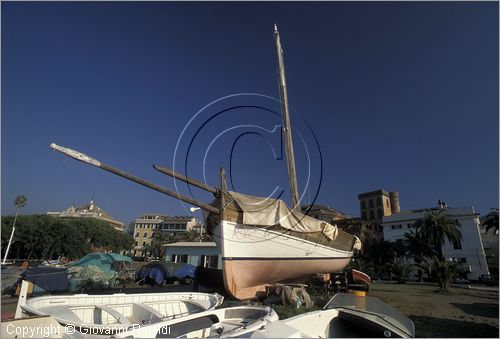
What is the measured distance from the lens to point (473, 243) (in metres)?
44.0

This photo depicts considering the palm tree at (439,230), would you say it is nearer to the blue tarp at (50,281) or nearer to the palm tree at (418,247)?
the palm tree at (418,247)

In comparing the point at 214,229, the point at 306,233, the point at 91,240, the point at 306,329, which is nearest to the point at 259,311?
the point at 306,329

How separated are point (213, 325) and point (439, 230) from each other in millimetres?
45603

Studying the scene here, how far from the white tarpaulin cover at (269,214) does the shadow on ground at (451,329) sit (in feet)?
24.4

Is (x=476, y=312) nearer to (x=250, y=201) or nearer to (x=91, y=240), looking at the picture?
(x=250, y=201)

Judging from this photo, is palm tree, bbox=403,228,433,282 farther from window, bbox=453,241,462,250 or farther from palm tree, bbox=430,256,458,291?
palm tree, bbox=430,256,458,291

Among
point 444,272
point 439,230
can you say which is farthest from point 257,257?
point 439,230

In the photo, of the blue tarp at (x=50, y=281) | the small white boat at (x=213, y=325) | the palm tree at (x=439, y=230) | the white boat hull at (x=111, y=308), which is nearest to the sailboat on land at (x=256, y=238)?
the white boat hull at (x=111, y=308)

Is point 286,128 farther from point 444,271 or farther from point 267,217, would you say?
point 444,271

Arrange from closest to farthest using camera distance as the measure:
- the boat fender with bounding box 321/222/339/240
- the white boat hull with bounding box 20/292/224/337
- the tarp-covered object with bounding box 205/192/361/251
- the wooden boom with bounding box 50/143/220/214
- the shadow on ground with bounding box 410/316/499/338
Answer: the white boat hull with bounding box 20/292/224/337
the shadow on ground with bounding box 410/316/499/338
the wooden boom with bounding box 50/143/220/214
the tarp-covered object with bounding box 205/192/361/251
the boat fender with bounding box 321/222/339/240

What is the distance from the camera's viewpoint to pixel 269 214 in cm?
1528

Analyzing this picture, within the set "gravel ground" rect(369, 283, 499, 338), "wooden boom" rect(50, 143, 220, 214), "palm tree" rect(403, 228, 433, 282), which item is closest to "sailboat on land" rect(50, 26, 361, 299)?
"wooden boom" rect(50, 143, 220, 214)

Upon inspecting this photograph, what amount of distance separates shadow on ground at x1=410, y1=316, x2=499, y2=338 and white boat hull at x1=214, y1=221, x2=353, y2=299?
683 centimetres

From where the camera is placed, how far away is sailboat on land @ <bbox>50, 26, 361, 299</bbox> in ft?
44.5
